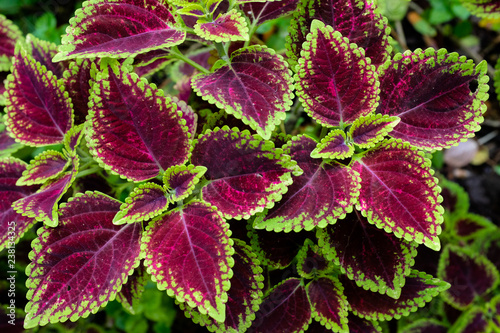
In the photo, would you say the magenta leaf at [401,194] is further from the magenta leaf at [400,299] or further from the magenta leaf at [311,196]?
the magenta leaf at [400,299]

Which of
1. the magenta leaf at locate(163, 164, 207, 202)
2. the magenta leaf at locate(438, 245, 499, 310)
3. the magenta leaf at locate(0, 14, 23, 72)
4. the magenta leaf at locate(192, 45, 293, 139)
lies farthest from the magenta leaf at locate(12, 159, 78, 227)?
the magenta leaf at locate(438, 245, 499, 310)

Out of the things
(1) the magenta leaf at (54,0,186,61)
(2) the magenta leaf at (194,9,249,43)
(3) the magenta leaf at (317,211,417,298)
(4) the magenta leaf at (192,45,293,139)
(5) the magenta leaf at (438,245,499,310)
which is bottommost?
(5) the magenta leaf at (438,245,499,310)

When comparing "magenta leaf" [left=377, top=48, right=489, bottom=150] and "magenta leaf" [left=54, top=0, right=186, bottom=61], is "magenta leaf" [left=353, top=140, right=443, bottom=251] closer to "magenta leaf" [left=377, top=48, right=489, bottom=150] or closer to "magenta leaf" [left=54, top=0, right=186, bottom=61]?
"magenta leaf" [left=377, top=48, right=489, bottom=150]

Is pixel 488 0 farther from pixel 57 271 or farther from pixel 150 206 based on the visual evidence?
pixel 57 271

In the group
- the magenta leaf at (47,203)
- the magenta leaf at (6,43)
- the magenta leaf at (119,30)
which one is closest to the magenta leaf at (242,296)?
the magenta leaf at (47,203)

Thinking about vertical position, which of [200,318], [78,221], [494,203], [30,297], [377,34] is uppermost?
[377,34]

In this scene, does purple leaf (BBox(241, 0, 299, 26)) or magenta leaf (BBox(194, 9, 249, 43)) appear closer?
magenta leaf (BBox(194, 9, 249, 43))

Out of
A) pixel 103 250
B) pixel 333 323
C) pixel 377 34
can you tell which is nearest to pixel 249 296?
pixel 333 323

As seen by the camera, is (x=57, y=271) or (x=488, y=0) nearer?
(x=57, y=271)
